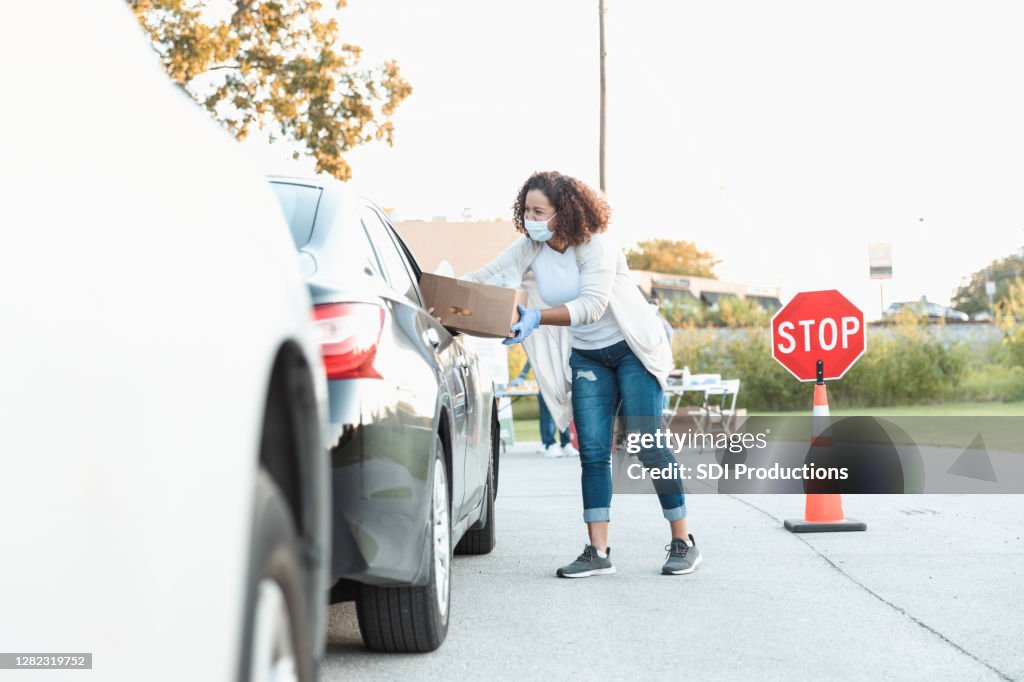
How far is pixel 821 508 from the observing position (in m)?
8.31

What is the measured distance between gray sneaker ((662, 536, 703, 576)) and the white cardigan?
2.60 feet

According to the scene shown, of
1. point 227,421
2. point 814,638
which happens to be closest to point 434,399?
point 814,638

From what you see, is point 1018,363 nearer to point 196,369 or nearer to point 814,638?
point 814,638

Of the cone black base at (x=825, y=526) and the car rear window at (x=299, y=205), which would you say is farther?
the cone black base at (x=825, y=526)

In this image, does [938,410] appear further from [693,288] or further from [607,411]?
[693,288]

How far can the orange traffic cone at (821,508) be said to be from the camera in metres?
8.24

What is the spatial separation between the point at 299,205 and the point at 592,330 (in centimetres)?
248

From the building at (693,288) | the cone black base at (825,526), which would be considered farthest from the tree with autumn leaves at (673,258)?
the cone black base at (825,526)

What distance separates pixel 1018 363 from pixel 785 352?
859 inches

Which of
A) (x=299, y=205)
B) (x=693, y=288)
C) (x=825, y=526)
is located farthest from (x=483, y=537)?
(x=693, y=288)

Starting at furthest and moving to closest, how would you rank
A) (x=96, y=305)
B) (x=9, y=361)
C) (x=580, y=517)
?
(x=580, y=517)
(x=96, y=305)
(x=9, y=361)

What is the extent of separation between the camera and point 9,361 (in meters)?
1.55

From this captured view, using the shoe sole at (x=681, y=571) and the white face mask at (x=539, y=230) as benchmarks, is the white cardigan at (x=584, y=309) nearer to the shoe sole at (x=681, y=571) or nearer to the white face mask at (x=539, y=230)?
the white face mask at (x=539, y=230)

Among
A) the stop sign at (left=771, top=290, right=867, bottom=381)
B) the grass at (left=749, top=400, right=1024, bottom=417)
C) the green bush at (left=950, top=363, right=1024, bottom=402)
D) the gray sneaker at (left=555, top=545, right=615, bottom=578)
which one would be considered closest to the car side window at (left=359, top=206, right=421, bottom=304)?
the gray sneaker at (left=555, top=545, right=615, bottom=578)
